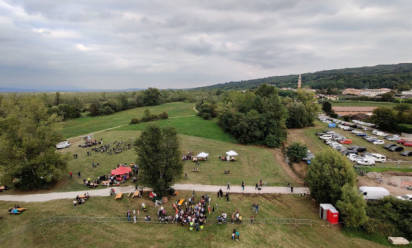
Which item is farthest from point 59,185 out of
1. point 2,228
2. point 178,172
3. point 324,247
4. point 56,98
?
point 56,98

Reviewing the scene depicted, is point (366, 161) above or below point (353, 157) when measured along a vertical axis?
below

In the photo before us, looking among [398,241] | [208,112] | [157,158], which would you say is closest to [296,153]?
[398,241]

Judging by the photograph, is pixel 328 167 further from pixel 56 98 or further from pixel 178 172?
pixel 56 98

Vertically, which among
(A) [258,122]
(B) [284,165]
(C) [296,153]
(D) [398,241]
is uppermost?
(A) [258,122]

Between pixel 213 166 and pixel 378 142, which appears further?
pixel 378 142

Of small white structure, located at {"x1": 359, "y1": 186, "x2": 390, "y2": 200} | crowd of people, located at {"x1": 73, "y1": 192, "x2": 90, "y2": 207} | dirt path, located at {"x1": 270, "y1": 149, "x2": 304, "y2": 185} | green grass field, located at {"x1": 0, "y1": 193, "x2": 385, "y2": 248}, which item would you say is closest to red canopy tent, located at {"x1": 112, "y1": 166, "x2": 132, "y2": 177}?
crowd of people, located at {"x1": 73, "y1": 192, "x2": 90, "y2": 207}

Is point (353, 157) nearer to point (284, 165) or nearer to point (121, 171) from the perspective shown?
point (284, 165)

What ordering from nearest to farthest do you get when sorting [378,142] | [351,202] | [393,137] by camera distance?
[351,202], [378,142], [393,137]
